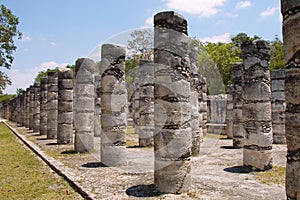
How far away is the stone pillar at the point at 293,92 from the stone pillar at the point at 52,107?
46.1 feet

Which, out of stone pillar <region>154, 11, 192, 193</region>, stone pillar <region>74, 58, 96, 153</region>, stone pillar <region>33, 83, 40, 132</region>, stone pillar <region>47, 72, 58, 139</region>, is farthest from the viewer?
stone pillar <region>33, 83, 40, 132</region>

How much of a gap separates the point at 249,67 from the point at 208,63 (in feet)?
88.5

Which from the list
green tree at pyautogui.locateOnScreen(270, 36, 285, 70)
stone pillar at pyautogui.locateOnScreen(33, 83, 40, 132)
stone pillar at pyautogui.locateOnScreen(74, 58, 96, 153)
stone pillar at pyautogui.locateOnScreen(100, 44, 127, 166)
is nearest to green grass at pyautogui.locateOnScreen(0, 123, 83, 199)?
stone pillar at pyautogui.locateOnScreen(100, 44, 127, 166)

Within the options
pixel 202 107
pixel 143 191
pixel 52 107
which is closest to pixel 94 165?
pixel 143 191

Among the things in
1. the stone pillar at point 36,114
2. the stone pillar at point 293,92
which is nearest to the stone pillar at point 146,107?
the stone pillar at point 293,92

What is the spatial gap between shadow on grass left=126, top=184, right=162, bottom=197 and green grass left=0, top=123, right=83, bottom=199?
981mm

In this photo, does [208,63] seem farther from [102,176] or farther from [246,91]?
[102,176]

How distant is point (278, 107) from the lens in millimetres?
14133

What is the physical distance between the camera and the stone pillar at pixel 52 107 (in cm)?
1595

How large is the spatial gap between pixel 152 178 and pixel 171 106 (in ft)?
6.39

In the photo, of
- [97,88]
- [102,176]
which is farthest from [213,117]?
[102,176]

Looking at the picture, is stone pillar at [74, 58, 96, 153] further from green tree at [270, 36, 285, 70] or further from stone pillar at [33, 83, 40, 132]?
green tree at [270, 36, 285, 70]

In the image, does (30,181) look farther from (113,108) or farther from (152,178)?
(113,108)

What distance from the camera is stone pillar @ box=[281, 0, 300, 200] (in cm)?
350
